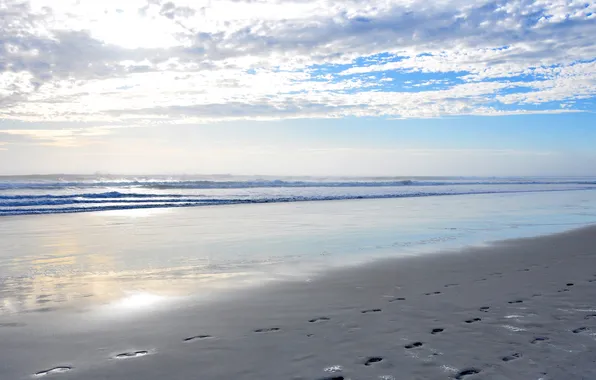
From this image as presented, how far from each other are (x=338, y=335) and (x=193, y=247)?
256 inches

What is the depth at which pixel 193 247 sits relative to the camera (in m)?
10.6

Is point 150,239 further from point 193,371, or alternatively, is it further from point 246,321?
point 193,371

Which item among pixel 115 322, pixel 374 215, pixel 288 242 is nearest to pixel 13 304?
pixel 115 322

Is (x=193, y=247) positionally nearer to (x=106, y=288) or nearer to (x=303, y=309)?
(x=106, y=288)

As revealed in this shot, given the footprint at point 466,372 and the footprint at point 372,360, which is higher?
the footprint at point 372,360

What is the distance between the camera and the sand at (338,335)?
3.94 metres

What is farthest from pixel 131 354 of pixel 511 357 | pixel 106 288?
pixel 511 357

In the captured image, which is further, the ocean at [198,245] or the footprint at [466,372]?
the ocean at [198,245]

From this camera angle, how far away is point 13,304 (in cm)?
607

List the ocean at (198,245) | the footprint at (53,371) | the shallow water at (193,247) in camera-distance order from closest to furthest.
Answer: the footprint at (53,371)
the shallow water at (193,247)
the ocean at (198,245)

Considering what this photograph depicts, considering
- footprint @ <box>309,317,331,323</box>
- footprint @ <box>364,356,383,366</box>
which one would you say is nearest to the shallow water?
footprint @ <box>309,317,331,323</box>

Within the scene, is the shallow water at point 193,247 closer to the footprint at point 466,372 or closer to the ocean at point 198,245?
the ocean at point 198,245

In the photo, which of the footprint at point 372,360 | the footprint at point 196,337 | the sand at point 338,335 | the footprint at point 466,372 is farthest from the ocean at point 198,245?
the footprint at point 466,372

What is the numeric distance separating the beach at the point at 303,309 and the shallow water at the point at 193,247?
0.20ft
